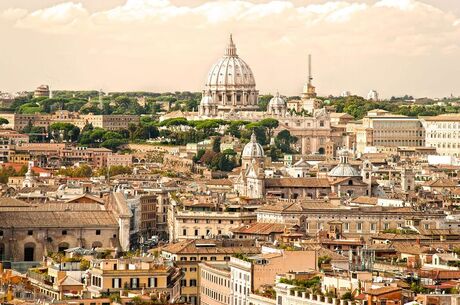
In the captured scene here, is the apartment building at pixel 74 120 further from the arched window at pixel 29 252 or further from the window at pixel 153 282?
the window at pixel 153 282

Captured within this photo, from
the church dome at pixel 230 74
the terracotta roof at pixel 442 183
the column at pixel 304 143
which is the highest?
the church dome at pixel 230 74

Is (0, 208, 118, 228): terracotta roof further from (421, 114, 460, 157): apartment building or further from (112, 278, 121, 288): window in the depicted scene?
(421, 114, 460, 157): apartment building

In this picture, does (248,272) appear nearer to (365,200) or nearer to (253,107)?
(365,200)

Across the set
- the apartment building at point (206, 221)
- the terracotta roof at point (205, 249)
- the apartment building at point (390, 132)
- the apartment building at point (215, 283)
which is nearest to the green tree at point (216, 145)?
the apartment building at point (390, 132)

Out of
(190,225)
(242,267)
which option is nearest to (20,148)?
(190,225)

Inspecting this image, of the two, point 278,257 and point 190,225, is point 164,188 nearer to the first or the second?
point 190,225

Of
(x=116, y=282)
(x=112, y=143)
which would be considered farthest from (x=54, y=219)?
(x=112, y=143)
